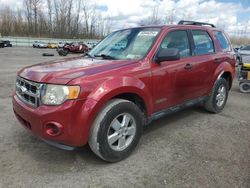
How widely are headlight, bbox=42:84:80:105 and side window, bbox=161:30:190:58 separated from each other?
1.72m

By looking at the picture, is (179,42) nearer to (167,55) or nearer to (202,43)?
(202,43)

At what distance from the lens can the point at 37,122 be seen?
2.85m

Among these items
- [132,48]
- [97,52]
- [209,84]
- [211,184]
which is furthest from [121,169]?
[209,84]

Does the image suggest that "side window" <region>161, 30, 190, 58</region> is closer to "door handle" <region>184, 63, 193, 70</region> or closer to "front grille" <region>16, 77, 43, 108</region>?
"door handle" <region>184, 63, 193, 70</region>

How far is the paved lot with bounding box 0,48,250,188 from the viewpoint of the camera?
2.87m

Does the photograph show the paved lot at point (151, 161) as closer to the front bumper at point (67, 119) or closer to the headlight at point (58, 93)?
the front bumper at point (67, 119)

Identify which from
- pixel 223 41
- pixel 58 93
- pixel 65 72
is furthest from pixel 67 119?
pixel 223 41

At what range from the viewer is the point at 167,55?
3.47m

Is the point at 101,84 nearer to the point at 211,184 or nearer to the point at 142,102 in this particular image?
the point at 142,102

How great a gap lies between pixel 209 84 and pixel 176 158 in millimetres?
2066

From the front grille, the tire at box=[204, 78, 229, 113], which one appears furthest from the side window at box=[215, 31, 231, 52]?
the front grille

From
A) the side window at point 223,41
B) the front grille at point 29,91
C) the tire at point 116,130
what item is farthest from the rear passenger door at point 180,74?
the front grille at point 29,91

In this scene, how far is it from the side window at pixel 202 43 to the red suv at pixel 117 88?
19 mm

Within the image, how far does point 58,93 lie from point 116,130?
90 centimetres
